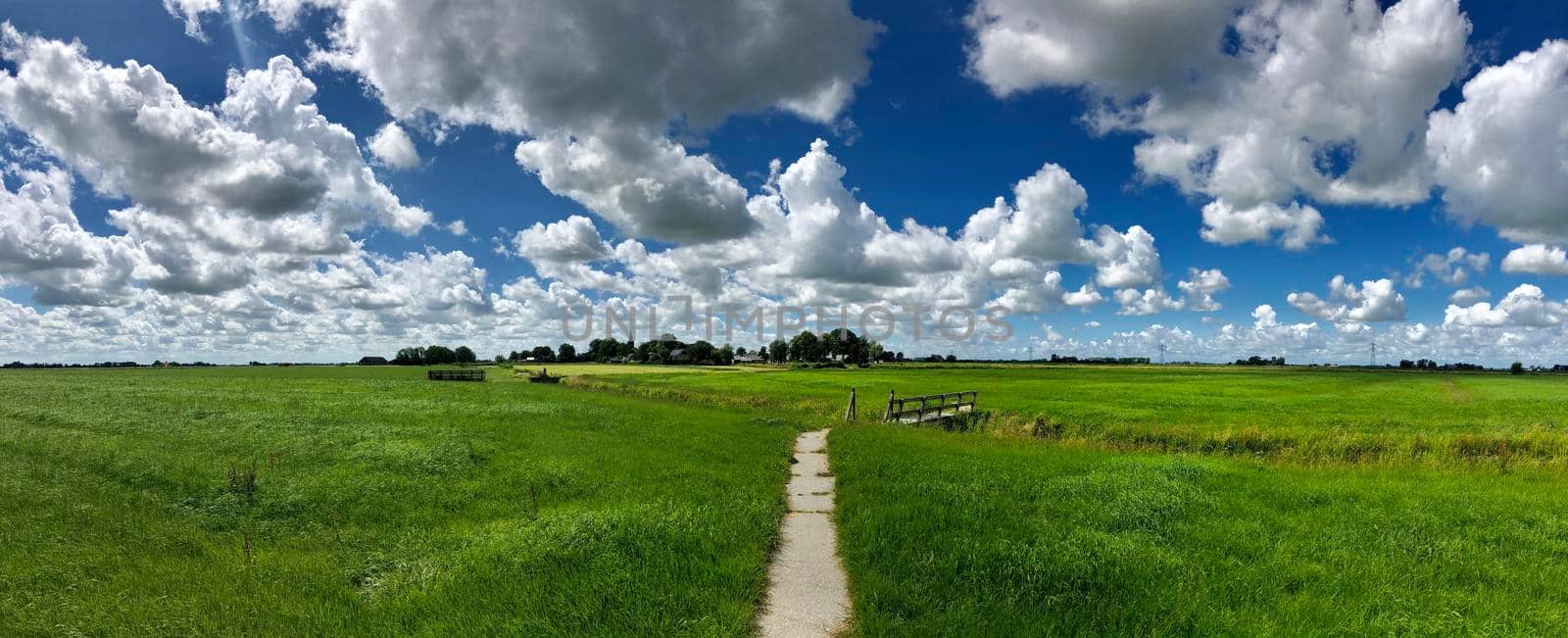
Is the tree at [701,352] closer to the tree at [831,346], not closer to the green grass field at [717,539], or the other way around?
the tree at [831,346]

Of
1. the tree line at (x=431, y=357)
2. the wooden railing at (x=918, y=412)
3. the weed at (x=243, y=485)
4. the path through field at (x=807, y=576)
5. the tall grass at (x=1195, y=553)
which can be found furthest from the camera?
the tree line at (x=431, y=357)

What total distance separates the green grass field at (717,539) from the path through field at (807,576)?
0.77 feet

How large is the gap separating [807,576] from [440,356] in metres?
195

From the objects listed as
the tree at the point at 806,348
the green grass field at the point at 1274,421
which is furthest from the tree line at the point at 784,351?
the green grass field at the point at 1274,421

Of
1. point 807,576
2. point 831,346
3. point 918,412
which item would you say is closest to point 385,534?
point 807,576

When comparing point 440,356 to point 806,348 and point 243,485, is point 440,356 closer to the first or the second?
point 806,348

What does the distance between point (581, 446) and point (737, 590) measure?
40.9ft

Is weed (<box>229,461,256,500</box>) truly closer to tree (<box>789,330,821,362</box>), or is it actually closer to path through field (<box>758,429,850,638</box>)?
path through field (<box>758,429,850,638</box>)

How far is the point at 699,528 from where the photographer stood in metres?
9.32

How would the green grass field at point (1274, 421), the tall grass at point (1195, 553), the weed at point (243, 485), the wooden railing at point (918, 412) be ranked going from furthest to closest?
the wooden railing at point (918, 412), the green grass field at point (1274, 421), the weed at point (243, 485), the tall grass at point (1195, 553)

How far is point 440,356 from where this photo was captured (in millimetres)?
176875

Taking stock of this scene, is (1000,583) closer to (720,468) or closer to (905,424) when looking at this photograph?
(720,468)

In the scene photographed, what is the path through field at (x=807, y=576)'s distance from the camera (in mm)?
6555

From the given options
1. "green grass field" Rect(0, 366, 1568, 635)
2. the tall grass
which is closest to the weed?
"green grass field" Rect(0, 366, 1568, 635)
